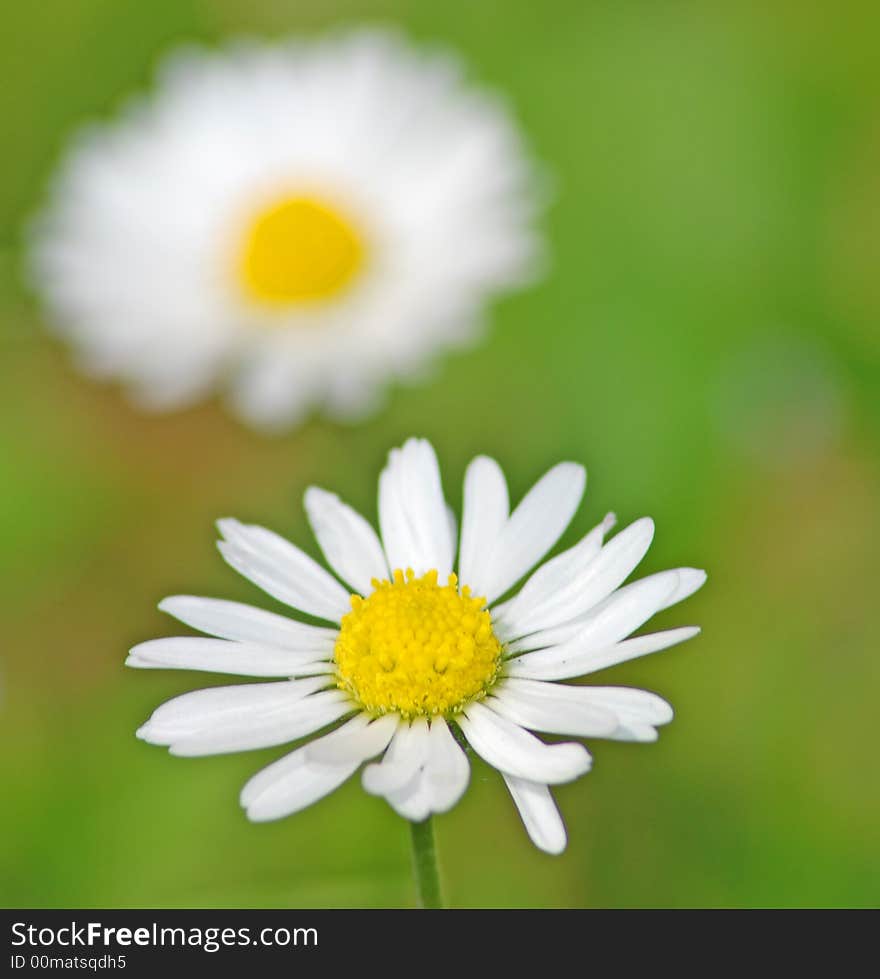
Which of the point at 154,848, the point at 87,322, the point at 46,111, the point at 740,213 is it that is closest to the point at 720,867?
the point at 154,848

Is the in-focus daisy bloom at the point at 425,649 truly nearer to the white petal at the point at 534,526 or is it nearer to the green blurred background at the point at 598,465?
the white petal at the point at 534,526

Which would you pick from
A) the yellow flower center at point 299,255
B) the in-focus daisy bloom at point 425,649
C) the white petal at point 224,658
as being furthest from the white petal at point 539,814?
the yellow flower center at point 299,255

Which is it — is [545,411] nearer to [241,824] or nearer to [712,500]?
[712,500]

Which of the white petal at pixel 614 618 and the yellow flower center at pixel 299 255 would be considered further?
the yellow flower center at pixel 299 255

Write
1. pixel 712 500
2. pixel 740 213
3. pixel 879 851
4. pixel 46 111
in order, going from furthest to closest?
pixel 46 111 → pixel 740 213 → pixel 712 500 → pixel 879 851

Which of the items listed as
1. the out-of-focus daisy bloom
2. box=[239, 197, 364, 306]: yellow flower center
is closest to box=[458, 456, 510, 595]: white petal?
Answer: the out-of-focus daisy bloom
